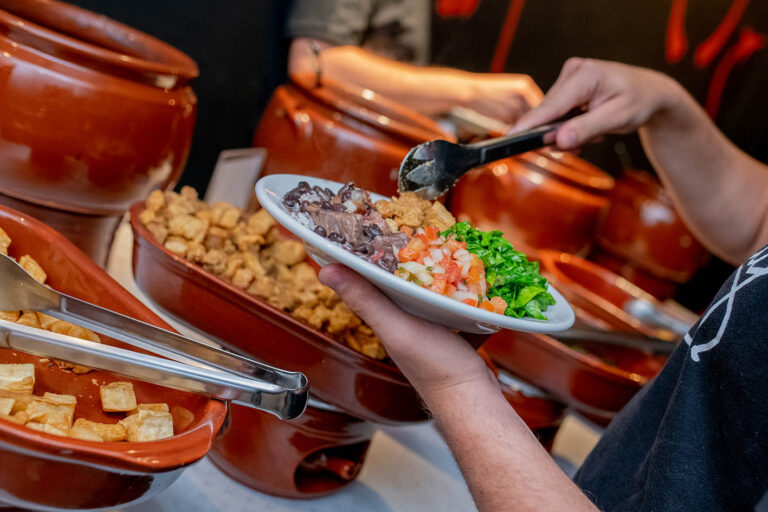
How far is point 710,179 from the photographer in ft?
4.91

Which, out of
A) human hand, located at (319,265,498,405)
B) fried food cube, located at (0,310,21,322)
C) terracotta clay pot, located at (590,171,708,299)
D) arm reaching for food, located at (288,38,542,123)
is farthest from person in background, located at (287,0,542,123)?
fried food cube, located at (0,310,21,322)

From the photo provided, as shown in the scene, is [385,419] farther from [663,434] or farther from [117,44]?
[117,44]

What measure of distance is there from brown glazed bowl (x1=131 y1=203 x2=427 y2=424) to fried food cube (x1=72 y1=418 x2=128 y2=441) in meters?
0.28

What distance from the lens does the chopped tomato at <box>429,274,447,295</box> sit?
0.73 metres

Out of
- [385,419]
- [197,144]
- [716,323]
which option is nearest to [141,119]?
[385,419]

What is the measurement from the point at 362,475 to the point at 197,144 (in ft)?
5.60

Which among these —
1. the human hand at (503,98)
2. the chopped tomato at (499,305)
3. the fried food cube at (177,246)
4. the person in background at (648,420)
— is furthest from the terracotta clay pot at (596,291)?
the fried food cube at (177,246)

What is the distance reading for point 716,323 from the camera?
823 millimetres

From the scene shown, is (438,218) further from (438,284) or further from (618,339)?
(618,339)

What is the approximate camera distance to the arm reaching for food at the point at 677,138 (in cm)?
118

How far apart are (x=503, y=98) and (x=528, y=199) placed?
17.5 inches

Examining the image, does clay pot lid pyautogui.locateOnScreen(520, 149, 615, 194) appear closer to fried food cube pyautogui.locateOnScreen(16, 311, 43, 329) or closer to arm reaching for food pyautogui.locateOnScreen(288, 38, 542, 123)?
arm reaching for food pyautogui.locateOnScreen(288, 38, 542, 123)

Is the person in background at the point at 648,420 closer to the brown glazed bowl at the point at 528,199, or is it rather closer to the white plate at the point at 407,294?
the white plate at the point at 407,294

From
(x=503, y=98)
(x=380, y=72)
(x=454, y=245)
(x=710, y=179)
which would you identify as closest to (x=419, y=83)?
(x=380, y=72)
